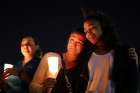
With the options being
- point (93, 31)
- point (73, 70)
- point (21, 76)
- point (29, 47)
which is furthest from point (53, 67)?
point (29, 47)

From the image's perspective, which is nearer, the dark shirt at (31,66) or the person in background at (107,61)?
the person in background at (107,61)

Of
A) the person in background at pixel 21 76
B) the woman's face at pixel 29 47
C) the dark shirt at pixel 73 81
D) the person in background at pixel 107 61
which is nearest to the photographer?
the person in background at pixel 107 61

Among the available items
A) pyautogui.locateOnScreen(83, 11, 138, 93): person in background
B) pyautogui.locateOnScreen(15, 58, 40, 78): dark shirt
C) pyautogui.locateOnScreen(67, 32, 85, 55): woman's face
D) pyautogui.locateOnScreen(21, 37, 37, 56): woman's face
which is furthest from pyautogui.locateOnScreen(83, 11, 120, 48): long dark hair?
pyautogui.locateOnScreen(21, 37, 37, 56): woman's face

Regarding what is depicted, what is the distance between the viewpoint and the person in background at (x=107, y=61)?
8.37 ft

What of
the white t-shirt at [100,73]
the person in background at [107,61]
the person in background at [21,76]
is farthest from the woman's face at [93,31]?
the person in background at [21,76]

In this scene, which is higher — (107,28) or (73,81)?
(107,28)

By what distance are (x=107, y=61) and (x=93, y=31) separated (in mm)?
253

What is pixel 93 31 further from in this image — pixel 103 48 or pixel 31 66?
pixel 31 66

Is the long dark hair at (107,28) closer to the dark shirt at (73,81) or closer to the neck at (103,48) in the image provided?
the neck at (103,48)

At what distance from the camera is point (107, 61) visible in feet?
8.77

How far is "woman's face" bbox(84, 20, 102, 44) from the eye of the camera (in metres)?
2.76

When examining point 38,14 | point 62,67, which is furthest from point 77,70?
point 38,14

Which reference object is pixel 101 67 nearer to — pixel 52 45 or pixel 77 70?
pixel 77 70

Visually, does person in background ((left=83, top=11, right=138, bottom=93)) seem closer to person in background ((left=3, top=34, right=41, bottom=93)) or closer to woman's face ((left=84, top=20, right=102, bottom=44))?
woman's face ((left=84, top=20, right=102, bottom=44))
